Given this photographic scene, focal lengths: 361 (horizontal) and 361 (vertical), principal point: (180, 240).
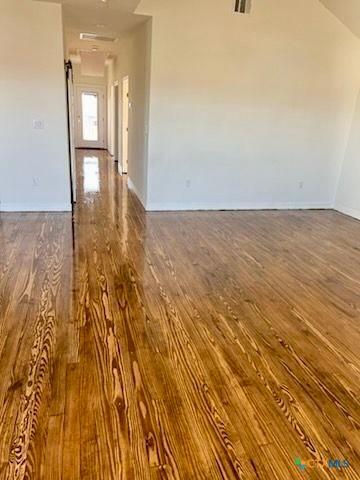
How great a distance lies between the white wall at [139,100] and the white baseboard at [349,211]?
11.4 ft

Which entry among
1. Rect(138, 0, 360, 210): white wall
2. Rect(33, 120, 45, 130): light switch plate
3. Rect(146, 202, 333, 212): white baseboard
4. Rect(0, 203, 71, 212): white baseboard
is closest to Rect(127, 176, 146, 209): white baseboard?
Rect(146, 202, 333, 212): white baseboard

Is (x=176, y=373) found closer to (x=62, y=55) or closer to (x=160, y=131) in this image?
(x=160, y=131)

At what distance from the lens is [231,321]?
9.04 feet

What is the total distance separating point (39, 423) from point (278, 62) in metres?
5.61

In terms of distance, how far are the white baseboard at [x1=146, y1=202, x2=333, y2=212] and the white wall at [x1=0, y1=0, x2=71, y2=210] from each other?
141cm

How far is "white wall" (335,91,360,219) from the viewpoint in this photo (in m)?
6.01

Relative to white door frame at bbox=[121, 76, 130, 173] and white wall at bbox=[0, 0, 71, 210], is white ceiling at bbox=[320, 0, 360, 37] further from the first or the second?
white door frame at bbox=[121, 76, 130, 173]

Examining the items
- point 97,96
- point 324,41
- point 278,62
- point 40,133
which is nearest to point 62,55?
point 40,133

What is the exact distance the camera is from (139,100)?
594 cm

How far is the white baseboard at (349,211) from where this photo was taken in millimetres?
6023

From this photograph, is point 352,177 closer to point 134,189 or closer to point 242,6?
point 242,6

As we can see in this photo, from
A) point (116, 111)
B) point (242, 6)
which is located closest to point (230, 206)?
point (242, 6)

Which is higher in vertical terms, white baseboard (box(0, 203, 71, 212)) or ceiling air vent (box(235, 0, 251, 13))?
ceiling air vent (box(235, 0, 251, 13))

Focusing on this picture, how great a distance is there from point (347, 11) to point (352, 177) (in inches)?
97.4
